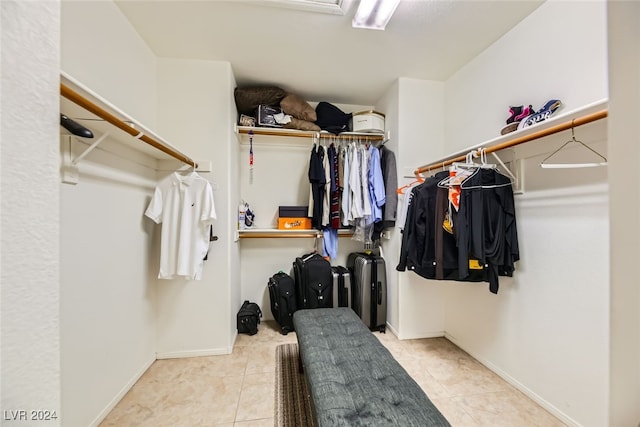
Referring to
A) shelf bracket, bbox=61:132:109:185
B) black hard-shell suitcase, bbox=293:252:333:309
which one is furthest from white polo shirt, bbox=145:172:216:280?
black hard-shell suitcase, bbox=293:252:333:309

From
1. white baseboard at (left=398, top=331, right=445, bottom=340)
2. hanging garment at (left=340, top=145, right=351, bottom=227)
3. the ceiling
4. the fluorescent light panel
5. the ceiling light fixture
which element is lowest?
white baseboard at (left=398, top=331, right=445, bottom=340)

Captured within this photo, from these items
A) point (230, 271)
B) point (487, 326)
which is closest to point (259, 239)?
point (230, 271)

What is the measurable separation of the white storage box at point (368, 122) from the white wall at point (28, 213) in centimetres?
239

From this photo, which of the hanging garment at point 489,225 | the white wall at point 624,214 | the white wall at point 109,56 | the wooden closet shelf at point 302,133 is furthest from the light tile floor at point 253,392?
the wooden closet shelf at point 302,133

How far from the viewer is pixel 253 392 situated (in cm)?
159

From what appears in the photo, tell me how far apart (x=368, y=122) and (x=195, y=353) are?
8.81ft

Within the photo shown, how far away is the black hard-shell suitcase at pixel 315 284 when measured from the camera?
2.36 meters

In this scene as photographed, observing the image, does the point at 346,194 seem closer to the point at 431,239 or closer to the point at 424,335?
the point at 431,239

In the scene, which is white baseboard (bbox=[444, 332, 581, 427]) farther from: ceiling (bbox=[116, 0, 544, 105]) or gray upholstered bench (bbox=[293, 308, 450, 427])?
ceiling (bbox=[116, 0, 544, 105])

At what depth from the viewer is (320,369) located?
1.20 meters

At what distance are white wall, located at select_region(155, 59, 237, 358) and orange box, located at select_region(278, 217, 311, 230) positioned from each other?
599 millimetres

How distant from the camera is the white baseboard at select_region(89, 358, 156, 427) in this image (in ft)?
4.42

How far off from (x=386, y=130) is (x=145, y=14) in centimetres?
214

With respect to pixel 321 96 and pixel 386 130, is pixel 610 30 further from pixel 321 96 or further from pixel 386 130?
pixel 321 96
